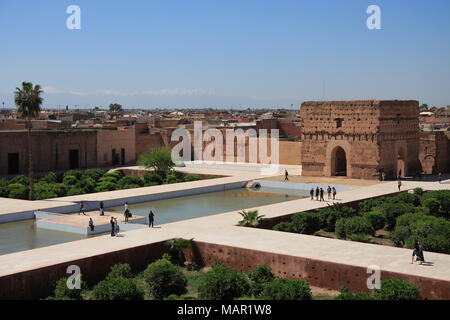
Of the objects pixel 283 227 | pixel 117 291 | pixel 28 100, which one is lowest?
pixel 117 291

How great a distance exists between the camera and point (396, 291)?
10.7 meters

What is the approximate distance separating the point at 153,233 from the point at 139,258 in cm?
200

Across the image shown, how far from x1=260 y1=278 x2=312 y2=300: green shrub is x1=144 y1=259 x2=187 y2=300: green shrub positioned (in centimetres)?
218

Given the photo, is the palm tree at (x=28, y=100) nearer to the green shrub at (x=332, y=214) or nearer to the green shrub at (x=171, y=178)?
the green shrub at (x=171, y=178)

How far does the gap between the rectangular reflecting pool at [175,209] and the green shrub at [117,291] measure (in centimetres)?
509

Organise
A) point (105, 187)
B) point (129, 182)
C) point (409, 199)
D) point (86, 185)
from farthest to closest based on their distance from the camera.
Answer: point (129, 182)
point (105, 187)
point (86, 185)
point (409, 199)

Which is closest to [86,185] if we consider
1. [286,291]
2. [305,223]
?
[305,223]

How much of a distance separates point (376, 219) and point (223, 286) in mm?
7775

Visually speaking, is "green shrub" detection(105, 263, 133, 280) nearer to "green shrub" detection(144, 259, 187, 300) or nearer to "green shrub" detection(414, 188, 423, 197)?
"green shrub" detection(144, 259, 187, 300)

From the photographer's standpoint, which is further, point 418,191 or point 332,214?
point 418,191

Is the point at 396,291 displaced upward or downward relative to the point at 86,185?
downward

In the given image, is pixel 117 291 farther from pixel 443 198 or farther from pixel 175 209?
pixel 443 198
